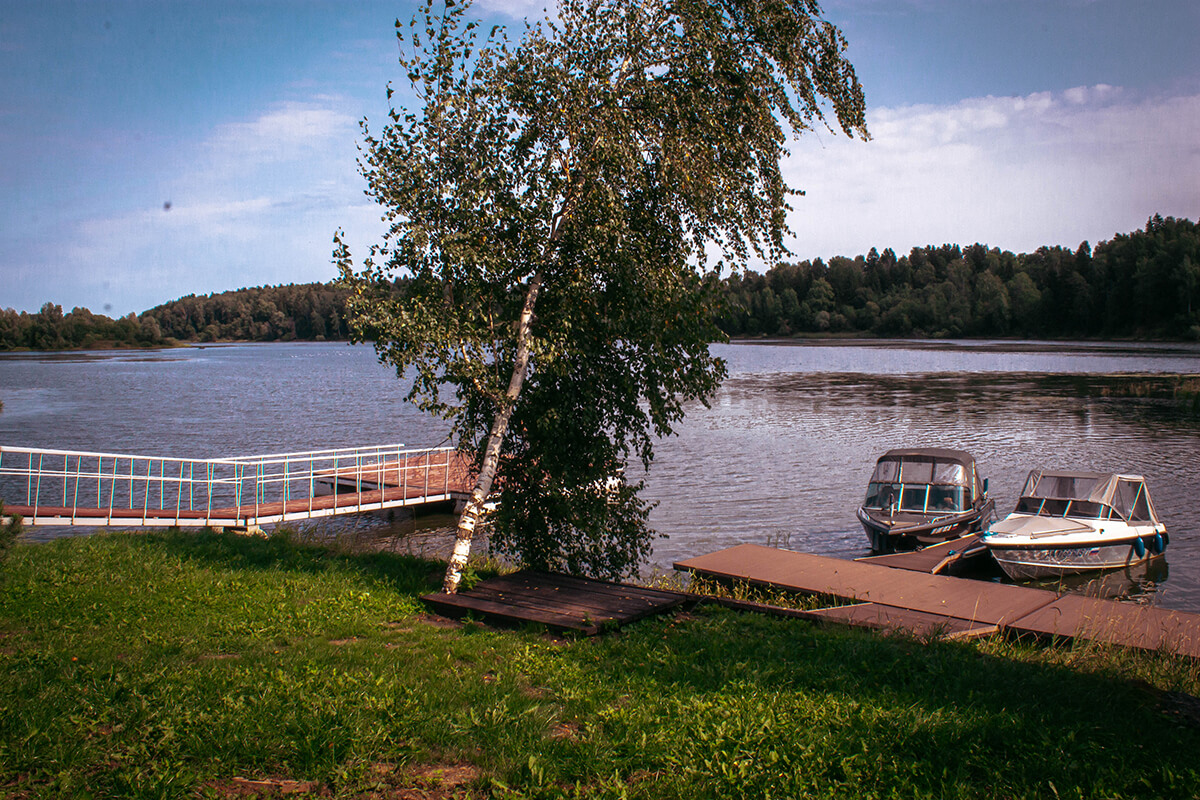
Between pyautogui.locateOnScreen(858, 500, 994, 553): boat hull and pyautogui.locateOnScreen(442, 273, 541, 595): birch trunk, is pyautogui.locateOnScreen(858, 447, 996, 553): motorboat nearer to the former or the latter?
pyautogui.locateOnScreen(858, 500, 994, 553): boat hull

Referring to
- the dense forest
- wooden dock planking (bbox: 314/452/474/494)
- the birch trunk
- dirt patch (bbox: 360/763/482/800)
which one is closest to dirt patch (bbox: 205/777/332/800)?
dirt patch (bbox: 360/763/482/800)

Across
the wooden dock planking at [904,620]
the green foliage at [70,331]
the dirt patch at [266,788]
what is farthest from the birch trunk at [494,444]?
the green foliage at [70,331]

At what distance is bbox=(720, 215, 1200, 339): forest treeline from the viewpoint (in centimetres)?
10006

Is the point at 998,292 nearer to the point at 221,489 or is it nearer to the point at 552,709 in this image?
the point at 221,489

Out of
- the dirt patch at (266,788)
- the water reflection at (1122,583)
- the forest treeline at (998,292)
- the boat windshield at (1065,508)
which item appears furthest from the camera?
the forest treeline at (998,292)

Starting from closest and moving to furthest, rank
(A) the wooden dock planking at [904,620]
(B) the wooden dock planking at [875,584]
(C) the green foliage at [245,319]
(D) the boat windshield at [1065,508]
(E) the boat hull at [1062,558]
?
(A) the wooden dock planking at [904,620]
(B) the wooden dock planking at [875,584]
(E) the boat hull at [1062,558]
(D) the boat windshield at [1065,508]
(C) the green foliage at [245,319]

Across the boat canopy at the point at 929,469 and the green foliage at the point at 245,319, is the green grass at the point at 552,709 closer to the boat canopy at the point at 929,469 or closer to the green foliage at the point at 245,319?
the boat canopy at the point at 929,469

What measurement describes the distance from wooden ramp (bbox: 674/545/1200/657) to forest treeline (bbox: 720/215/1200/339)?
66121 mm

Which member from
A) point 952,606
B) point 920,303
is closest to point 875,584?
point 952,606

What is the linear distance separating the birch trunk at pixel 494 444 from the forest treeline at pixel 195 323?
4982 inches

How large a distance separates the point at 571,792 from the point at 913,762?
194 cm

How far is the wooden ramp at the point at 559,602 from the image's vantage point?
23.9ft

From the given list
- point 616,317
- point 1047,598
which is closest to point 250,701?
point 616,317

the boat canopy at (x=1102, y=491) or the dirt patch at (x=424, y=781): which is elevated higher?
the dirt patch at (x=424, y=781)
